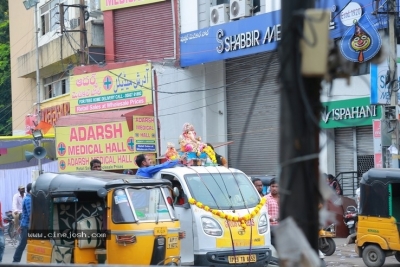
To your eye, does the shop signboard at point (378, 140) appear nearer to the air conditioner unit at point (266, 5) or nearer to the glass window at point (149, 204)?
the air conditioner unit at point (266, 5)

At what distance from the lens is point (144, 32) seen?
2969 centimetres

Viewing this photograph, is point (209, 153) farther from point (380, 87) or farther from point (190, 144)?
point (380, 87)

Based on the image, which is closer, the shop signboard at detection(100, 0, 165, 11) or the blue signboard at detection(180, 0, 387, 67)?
the blue signboard at detection(180, 0, 387, 67)

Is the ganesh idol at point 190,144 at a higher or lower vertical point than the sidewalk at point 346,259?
higher

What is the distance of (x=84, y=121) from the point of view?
28406 mm

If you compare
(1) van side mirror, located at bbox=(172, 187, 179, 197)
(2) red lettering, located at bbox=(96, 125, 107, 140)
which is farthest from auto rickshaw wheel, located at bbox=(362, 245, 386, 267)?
(2) red lettering, located at bbox=(96, 125, 107, 140)

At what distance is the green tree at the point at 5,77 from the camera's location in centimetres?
4638

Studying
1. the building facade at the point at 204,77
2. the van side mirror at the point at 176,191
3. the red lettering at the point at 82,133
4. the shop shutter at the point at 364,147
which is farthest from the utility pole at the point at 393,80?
the red lettering at the point at 82,133

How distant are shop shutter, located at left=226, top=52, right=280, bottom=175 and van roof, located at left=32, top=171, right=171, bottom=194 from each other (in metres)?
12.7

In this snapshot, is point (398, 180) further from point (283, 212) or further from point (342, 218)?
point (283, 212)

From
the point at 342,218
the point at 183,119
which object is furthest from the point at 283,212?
the point at 183,119

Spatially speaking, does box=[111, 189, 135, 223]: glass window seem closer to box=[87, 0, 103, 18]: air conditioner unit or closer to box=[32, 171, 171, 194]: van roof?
box=[32, 171, 171, 194]: van roof

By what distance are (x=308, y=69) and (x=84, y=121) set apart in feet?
81.2

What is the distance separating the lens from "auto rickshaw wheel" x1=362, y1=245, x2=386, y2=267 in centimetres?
1497
